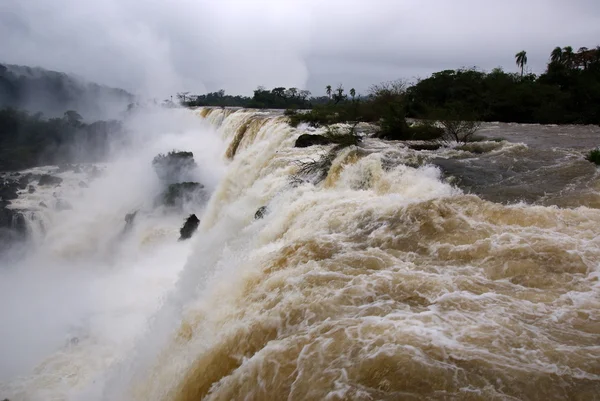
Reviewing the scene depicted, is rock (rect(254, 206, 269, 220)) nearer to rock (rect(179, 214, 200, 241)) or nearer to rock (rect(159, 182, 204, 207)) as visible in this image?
rock (rect(179, 214, 200, 241))

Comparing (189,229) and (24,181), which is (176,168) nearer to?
(189,229)

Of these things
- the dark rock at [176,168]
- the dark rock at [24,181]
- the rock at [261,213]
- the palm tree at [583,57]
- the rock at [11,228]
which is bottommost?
the rock at [11,228]

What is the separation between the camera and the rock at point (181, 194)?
51.1 feet

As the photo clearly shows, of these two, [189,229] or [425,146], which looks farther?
[189,229]

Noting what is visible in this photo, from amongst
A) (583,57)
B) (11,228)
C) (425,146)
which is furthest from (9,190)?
(583,57)

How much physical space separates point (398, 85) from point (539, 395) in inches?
1035

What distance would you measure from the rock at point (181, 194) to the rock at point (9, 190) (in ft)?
29.7

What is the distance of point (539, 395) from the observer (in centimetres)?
277

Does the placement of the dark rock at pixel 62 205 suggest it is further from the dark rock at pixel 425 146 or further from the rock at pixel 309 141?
the dark rock at pixel 425 146

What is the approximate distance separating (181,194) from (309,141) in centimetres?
593

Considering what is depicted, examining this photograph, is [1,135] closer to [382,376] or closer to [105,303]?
[105,303]

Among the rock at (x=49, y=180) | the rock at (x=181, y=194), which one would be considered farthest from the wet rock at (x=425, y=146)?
the rock at (x=49, y=180)

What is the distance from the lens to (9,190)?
19875mm

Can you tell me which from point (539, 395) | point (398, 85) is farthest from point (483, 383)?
point (398, 85)
